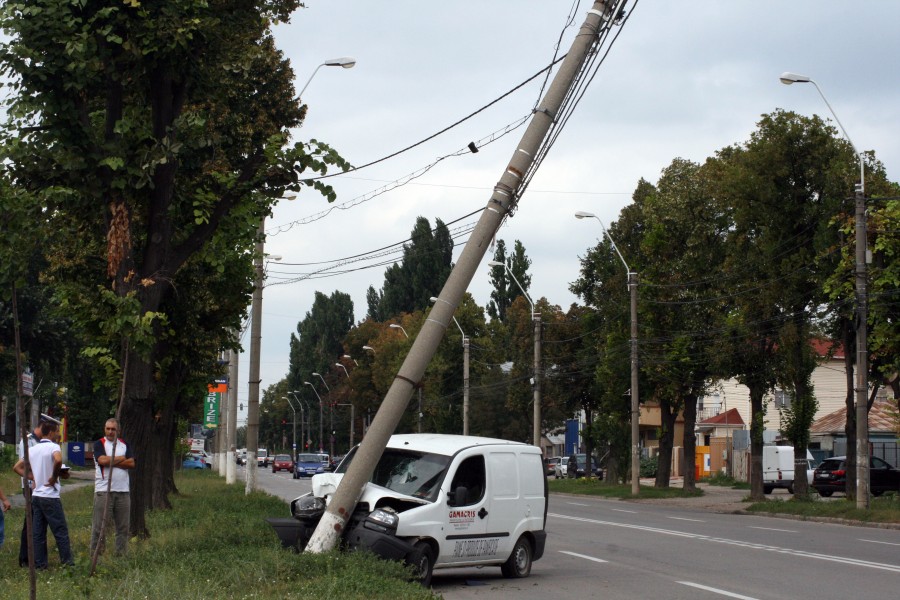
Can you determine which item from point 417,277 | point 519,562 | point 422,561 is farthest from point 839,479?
point 417,277

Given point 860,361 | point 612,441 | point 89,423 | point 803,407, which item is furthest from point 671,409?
point 89,423

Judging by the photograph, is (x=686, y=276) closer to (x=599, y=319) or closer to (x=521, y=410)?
(x=599, y=319)

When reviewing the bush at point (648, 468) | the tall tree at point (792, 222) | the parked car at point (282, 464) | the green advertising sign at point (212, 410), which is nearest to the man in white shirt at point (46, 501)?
the tall tree at point (792, 222)

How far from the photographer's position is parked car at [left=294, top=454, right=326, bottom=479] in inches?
2613

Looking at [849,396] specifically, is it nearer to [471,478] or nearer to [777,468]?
[777,468]

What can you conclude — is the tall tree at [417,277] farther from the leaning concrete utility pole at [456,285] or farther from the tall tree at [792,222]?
the leaning concrete utility pole at [456,285]

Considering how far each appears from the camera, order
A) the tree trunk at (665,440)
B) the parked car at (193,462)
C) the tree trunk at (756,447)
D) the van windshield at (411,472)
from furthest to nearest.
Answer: the parked car at (193,462) → the tree trunk at (665,440) → the tree trunk at (756,447) → the van windshield at (411,472)

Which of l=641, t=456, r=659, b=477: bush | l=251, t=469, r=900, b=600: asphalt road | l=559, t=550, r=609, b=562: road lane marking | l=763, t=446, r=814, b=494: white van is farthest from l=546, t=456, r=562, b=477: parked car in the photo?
l=559, t=550, r=609, b=562: road lane marking

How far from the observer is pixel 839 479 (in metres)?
42.2

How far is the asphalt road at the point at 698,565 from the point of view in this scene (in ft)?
43.0

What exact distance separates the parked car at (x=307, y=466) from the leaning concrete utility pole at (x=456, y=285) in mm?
54032

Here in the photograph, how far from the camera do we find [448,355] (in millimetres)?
84625

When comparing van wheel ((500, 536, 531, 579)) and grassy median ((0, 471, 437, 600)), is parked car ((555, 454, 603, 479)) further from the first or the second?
grassy median ((0, 471, 437, 600))

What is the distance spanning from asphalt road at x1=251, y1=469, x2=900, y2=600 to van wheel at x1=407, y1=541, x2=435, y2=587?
0.98 feet
